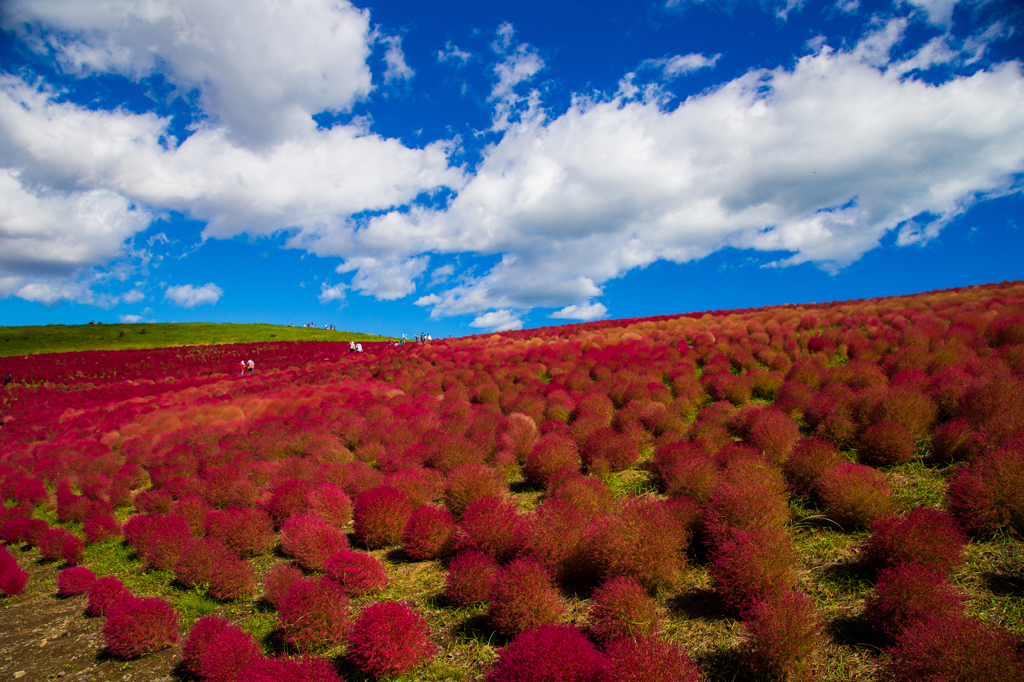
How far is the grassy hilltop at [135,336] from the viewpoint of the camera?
52.9 m

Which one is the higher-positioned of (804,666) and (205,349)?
(205,349)

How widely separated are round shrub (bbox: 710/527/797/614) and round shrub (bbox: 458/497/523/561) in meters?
2.08

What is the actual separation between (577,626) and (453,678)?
3.71 ft

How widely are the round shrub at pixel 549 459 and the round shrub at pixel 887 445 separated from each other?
3693 mm

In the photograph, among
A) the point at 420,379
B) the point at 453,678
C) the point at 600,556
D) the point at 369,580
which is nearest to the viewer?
the point at 453,678

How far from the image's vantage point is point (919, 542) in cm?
376

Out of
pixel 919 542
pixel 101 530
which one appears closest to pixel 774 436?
pixel 919 542

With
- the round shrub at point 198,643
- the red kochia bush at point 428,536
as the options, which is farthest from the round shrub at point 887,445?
the round shrub at point 198,643

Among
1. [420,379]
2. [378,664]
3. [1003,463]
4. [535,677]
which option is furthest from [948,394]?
[420,379]

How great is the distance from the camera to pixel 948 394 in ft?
21.2

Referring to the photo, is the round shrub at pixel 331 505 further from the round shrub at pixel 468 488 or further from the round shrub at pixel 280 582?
the round shrub at pixel 468 488

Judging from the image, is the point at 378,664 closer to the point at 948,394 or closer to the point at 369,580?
the point at 369,580

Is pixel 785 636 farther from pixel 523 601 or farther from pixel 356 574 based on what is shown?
pixel 356 574

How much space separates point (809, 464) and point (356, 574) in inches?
206
